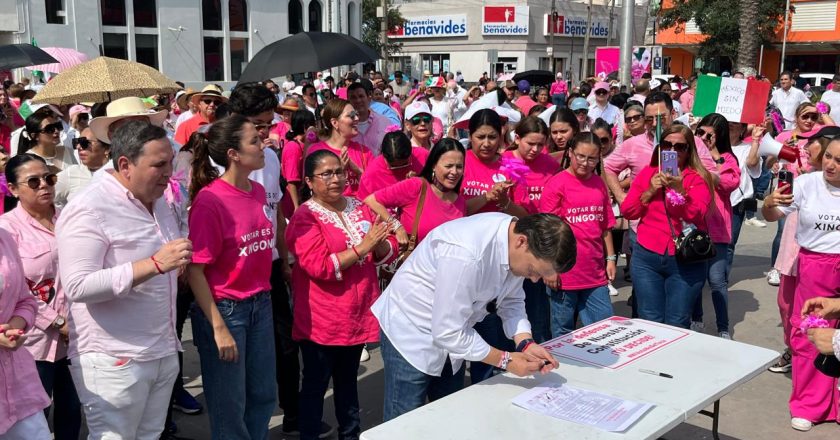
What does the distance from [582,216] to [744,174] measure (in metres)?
2.40

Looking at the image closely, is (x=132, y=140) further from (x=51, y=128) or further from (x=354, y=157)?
(x=354, y=157)

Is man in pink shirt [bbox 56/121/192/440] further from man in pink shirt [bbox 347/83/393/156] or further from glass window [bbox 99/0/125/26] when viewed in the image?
glass window [bbox 99/0/125/26]

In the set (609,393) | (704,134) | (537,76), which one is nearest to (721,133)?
(704,134)

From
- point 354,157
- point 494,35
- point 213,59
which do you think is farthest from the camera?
point 494,35

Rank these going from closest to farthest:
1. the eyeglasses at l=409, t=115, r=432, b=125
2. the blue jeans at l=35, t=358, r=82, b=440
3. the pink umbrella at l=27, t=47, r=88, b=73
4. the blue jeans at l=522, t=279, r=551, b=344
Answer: the blue jeans at l=35, t=358, r=82, b=440 → the blue jeans at l=522, t=279, r=551, b=344 → the eyeglasses at l=409, t=115, r=432, b=125 → the pink umbrella at l=27, t=47, r=88, b=73

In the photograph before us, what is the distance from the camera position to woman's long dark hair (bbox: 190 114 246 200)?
3609mm

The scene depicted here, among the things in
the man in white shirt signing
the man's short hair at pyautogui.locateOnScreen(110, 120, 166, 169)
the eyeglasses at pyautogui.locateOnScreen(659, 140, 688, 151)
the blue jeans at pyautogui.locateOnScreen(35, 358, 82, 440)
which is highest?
the man's short hair at pyautogui.locateOnScreen(110, 120, 166, 169)

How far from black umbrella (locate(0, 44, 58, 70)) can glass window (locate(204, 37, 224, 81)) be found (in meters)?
24.9

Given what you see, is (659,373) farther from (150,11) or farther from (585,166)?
(150,11)

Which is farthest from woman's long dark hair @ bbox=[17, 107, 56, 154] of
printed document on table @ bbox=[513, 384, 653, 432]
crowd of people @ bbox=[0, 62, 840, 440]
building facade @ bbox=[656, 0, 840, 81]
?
building facade @ bbox=[656, 0, 840, 81]

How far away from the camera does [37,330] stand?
359 cm

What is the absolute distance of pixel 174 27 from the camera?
103 feet

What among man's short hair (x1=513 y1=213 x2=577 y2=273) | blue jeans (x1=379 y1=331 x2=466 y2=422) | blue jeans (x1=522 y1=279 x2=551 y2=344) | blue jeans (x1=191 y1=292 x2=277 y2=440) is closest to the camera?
man's short hair (x1=513 y1=213 x2=577 y2=273)

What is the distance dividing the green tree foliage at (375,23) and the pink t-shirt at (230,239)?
5072 centimetres
